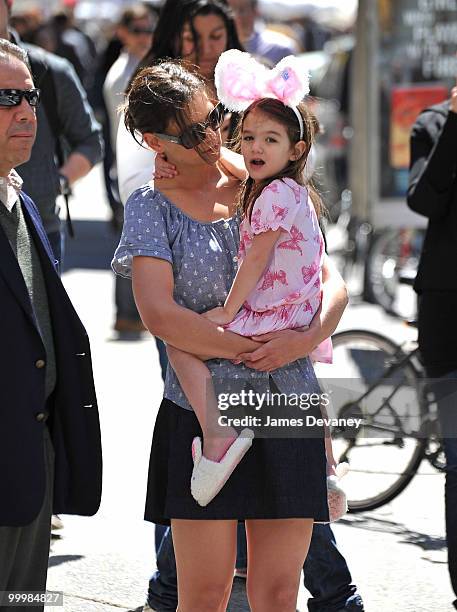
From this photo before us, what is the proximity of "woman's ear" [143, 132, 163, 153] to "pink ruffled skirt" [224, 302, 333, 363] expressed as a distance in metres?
0.46

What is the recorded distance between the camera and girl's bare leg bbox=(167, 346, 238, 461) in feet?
10.3

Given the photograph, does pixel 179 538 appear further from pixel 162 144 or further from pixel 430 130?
pixel 430 130

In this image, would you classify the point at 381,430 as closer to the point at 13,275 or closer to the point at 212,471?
the point at 212,471

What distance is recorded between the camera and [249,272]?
3.15m

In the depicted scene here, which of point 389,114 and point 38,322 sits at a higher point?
point 389,114

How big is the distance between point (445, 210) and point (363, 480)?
5.54ft

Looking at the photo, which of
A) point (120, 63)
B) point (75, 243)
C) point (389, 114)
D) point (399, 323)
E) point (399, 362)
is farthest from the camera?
point (75, 243)

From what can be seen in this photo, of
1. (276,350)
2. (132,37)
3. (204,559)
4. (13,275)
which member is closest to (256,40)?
(132,37)

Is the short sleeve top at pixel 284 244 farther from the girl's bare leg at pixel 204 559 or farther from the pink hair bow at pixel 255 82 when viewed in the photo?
the girl's bare leg at pixel 204 559

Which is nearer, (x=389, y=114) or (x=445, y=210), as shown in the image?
(x=445, y=210)

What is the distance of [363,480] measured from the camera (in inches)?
222

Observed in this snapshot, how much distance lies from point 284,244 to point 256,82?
42cm

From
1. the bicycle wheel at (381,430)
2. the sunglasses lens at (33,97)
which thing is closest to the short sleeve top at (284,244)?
the sunglasses lens at (33,97)

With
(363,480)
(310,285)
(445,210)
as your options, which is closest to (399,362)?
(363,480)
